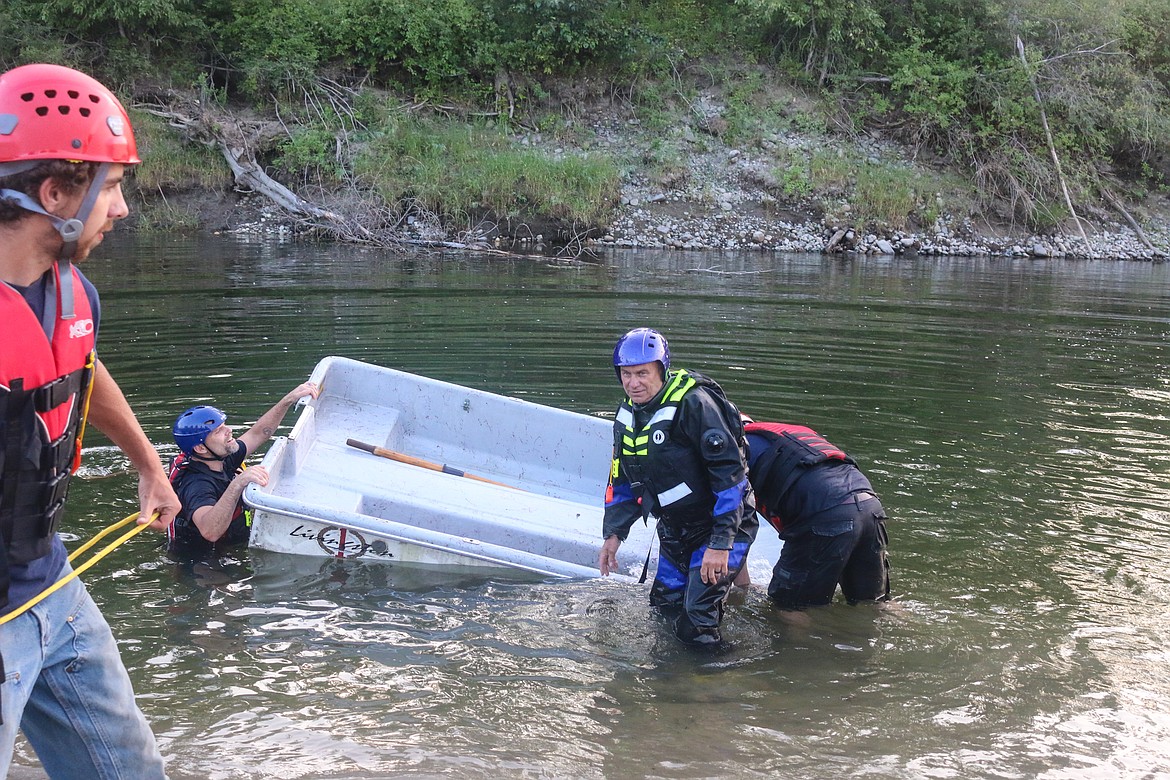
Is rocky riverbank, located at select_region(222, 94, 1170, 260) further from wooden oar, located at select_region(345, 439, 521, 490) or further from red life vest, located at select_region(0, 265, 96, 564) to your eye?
red life vest, located at select_region(0, 265, 96, 564)

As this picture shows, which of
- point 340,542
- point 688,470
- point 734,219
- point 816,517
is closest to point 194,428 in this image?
point 340,542

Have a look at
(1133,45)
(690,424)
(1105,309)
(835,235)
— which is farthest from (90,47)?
(1133,45)

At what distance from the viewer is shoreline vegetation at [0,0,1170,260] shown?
70.2 feet

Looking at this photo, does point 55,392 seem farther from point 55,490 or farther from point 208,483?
point 208,483

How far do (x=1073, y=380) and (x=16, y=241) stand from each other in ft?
33.0

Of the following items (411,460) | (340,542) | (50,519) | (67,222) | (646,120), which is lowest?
(340,542)

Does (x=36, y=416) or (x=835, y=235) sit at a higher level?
(x=835, y=235)

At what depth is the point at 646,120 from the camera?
24.3m

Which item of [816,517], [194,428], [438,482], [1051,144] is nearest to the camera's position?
[816,517]

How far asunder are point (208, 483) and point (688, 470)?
2742 millimetres

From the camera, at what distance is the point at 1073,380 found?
10.1 metres

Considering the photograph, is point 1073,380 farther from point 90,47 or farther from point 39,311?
point 90,47

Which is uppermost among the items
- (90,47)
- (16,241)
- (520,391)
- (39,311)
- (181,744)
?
(90,47)

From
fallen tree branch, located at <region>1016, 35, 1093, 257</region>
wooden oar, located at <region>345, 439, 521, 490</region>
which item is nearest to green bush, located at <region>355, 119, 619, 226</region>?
fallen tree branch, located at <region>1016, 35, 1093, 257</region>
